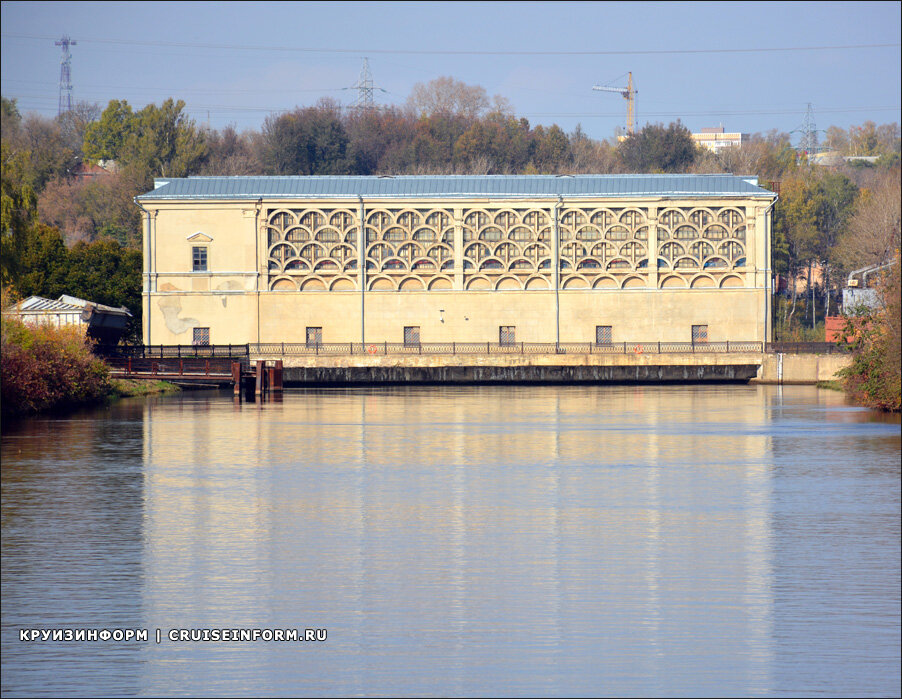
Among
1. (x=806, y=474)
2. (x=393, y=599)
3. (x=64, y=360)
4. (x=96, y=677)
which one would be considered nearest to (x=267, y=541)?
(x=393, y=599)

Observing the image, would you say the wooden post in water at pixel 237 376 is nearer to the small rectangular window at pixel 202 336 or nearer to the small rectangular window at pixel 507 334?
the small rectangular window at pixel 202 336

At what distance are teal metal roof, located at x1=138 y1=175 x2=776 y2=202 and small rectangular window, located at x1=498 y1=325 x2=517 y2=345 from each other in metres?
7.93

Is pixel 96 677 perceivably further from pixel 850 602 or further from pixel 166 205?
pixel 166 205

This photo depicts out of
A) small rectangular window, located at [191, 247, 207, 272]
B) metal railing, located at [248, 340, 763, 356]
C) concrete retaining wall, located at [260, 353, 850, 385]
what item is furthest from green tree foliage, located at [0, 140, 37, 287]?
small rectangular window, located at [191, 247, 207, 272]

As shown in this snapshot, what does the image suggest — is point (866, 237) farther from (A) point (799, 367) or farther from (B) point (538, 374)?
(B) point (538, 374)

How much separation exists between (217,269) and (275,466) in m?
48.7

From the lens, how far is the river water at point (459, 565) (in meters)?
11.1

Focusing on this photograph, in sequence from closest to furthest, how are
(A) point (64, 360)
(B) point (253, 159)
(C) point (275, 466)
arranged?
(C) point (275, 466) → (A) point (64, 360) → (B) point (253, 159)

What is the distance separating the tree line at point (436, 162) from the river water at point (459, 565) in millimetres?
54388

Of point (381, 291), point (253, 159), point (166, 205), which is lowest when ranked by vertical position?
point (381, 291)

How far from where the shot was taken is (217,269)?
7294 centimetres

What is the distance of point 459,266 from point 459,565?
58020 millimetres

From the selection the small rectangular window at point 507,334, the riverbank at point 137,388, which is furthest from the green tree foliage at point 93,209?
the riverbank at point 137,388

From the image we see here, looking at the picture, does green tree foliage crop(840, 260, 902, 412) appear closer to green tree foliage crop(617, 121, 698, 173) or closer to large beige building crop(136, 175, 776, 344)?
large beige building crop(136, 175, 776, 344)
